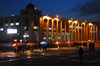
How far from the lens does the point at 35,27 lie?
7706cm

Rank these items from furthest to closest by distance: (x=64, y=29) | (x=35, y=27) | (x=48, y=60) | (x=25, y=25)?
(x=64, y=29) → (x=35, y=27) → (x=25, y=25) → (x=48, y=60)

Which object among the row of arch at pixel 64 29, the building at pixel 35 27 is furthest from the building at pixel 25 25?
the row of arch at pixel 64 29

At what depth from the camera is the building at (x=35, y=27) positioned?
75312 millimetres

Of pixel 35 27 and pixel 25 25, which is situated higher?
pixel 25 25

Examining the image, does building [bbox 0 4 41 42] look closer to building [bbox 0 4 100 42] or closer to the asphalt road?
building [bbox 0 4 100 42]

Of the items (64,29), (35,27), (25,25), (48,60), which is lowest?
(48,60)

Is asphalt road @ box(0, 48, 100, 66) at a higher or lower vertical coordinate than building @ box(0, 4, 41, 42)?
lower

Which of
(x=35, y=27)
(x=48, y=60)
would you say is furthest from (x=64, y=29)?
(x=48, y=60)

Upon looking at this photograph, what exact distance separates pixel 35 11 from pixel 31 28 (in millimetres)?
9166

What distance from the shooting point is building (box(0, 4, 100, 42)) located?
2965 inches

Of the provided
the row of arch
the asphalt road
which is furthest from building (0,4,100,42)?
the asphalt road

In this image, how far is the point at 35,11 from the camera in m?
79.3

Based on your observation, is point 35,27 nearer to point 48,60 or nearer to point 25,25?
point 25,25

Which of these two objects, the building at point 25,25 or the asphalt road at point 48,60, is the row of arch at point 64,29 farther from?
the asphalt road at point 48,60
